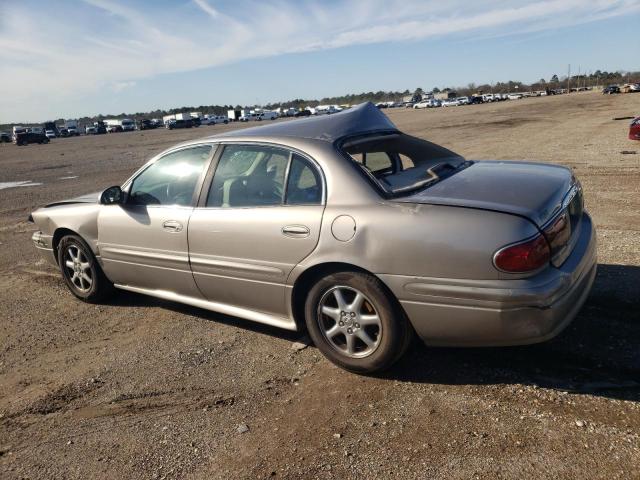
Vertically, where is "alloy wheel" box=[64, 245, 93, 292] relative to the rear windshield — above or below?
below

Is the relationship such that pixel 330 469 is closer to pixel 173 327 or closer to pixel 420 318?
pixel 420 318

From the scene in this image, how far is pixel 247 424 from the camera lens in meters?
3.11

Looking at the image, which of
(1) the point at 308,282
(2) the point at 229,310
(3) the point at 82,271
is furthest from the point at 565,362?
(3) the point at 82,271

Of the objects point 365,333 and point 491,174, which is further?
point 491,174

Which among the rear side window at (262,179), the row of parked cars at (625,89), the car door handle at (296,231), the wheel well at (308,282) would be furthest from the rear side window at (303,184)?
the row of parked cars at (625,89)

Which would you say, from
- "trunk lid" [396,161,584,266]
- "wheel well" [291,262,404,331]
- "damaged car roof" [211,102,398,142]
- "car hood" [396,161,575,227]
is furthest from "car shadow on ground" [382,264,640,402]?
"damaged car roof" [211,102,398,142]

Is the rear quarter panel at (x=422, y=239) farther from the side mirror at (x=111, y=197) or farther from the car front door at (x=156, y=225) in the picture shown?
the side mirror at (x=111, y=197)

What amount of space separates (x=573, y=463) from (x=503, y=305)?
812mm

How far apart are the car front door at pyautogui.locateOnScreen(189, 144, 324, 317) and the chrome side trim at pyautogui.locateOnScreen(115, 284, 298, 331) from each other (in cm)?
4

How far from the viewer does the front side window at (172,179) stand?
13.9ft

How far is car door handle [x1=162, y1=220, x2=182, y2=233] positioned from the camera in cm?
417

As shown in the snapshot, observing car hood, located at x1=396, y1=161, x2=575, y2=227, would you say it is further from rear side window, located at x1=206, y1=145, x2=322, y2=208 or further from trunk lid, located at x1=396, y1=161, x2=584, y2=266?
rear side window, located at x1=206, y1=145, x2=322, y2=208

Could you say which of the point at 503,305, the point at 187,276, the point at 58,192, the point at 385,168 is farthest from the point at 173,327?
the point at 58,192

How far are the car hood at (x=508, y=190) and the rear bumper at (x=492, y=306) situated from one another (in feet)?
1.18
